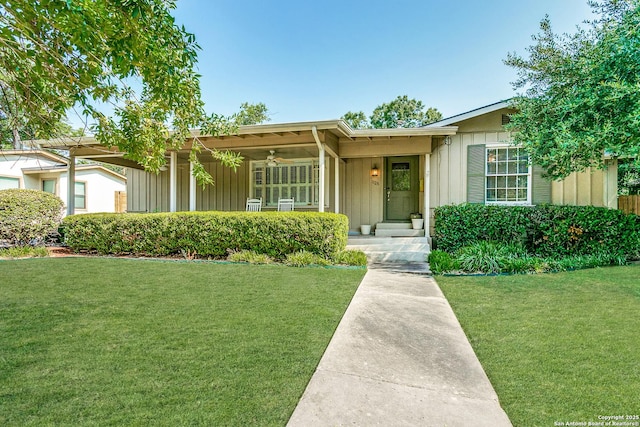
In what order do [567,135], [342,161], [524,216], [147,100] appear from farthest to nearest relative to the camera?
[342,161]
[524,216]
[567,135]
[147,100]

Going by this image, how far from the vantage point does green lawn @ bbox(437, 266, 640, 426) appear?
6.36 ft

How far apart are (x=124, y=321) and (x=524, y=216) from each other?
7.31m

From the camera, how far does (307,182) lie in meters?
10.1

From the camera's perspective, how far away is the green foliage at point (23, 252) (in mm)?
7096

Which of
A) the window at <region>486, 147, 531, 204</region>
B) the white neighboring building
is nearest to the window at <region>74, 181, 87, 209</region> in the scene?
the white neighboring building

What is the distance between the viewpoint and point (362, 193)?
9.80m

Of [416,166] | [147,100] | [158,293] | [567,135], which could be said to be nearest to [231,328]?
[158,293]

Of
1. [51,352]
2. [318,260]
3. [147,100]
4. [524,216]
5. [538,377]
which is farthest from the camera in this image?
[524,216]

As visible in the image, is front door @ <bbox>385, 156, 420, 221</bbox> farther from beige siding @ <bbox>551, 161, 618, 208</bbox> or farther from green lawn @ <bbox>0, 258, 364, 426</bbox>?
green lawn @ <bbox>0, 258, 364, 426</bbox>

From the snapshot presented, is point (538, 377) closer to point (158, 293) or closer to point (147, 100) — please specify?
point (158, 293)

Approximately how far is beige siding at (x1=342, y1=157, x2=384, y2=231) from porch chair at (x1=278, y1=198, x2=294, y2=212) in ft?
5.01

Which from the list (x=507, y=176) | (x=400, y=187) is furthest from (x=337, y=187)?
(x=507, y=176)

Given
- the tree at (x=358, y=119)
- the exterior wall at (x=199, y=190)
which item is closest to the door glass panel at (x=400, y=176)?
the exterior wall at (x=199, y=190)

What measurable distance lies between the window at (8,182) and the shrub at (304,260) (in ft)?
48.0
